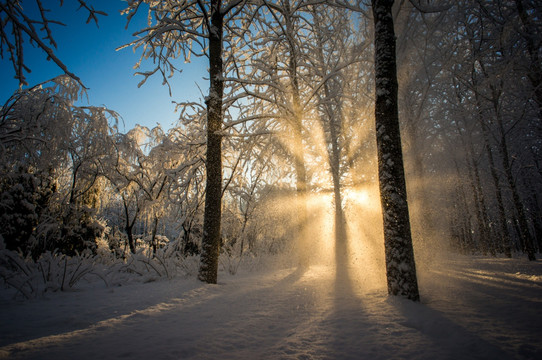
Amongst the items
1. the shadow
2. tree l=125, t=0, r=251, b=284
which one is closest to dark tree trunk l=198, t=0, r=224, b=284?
tree l=125, t=0, r=251, b=284

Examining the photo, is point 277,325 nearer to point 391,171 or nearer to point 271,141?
point 391,171

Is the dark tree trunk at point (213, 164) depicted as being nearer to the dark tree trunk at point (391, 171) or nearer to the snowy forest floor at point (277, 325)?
the snowy forest floor at point (277, 325)

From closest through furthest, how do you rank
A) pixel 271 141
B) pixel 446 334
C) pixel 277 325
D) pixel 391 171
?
pixel 446 334 < pixel 277 325 < pixel 391 171 < pixel 271 141

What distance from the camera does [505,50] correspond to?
5.38m

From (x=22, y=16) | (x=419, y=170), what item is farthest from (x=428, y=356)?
(x=419, y=170)

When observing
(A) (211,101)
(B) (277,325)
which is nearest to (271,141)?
(A) (211,101)

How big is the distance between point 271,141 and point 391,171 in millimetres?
4648

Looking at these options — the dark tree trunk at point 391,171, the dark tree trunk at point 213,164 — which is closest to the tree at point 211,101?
the dark tree trunk at point 213,164

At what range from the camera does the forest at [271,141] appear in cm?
456

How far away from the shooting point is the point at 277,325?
237cm

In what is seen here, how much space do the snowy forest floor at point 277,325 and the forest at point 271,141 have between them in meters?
0.75

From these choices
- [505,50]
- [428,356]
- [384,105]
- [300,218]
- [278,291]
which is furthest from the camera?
[300,218]

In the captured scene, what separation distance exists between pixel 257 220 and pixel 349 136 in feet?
23.4

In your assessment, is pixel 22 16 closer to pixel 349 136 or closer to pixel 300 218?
pixel 300 218
